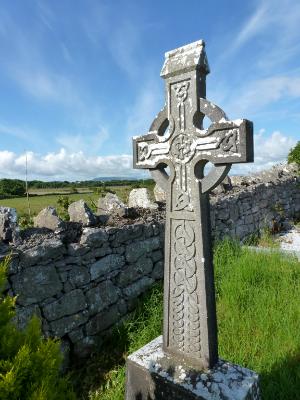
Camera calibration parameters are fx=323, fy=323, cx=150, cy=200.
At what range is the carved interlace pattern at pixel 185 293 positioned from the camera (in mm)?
2197

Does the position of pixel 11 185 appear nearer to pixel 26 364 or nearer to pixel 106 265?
pixel 106 265

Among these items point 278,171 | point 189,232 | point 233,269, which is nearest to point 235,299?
point 233,269

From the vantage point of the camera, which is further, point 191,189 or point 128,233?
point 128,233

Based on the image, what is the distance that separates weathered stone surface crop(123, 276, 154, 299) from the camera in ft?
12.7

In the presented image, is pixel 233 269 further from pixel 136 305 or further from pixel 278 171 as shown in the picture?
pixel 278 171

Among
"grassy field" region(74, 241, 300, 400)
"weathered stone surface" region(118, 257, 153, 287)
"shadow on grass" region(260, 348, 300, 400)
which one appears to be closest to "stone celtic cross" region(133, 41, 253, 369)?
"shadow on grass" region(260, 348, 300, 400)

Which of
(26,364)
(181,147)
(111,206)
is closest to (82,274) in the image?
(111,206)

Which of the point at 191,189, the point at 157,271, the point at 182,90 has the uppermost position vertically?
the point at 182,90

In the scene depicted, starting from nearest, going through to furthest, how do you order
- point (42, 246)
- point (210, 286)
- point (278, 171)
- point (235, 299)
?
point (210, 286)
point (42, 246)
point (235, 299)
point (278, 171)

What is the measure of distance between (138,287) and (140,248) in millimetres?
482

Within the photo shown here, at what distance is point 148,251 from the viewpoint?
4.11m

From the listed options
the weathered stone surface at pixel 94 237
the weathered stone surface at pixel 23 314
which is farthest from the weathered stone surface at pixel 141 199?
the weathered stone surface at pixel 23 314

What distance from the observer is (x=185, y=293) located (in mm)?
2250

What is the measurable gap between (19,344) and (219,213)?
4676 millimetres
